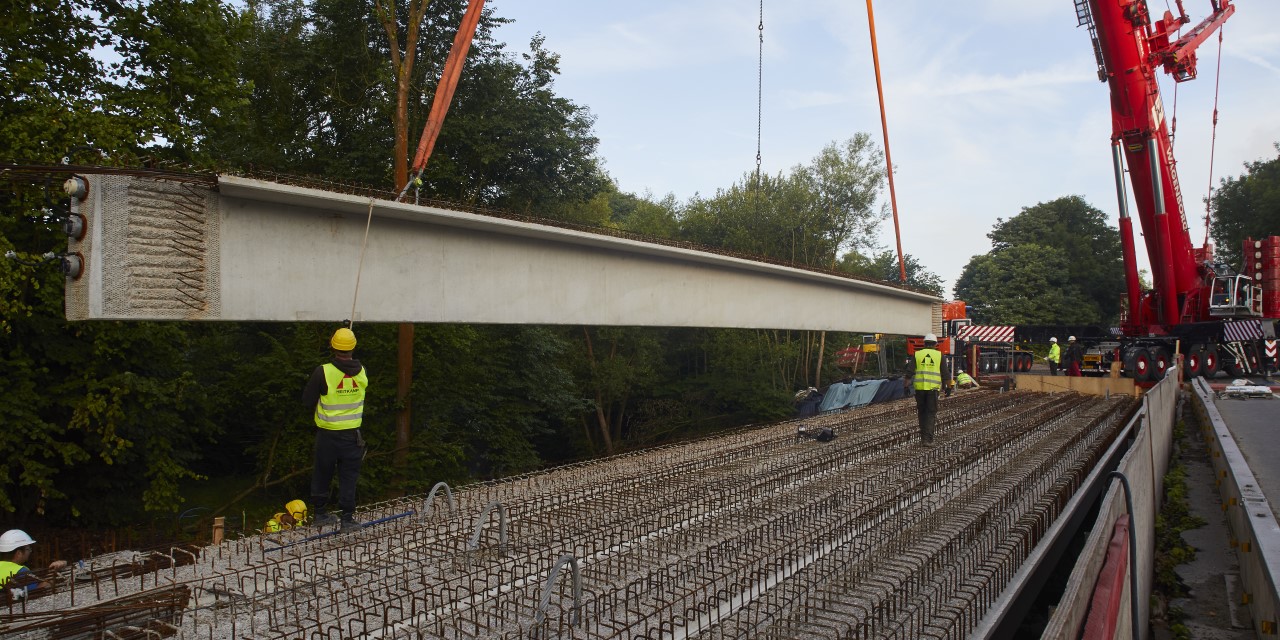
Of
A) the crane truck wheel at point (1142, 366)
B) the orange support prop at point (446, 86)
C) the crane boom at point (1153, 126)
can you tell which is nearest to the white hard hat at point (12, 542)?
the orange support prop at point (446, 86)

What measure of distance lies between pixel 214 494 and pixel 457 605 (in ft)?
57.7

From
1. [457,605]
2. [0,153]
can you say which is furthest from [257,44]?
[457,605]

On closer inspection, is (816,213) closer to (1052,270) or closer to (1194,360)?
(1194,360)

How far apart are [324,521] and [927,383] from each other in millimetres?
8977

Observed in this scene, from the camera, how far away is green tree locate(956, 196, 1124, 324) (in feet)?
182

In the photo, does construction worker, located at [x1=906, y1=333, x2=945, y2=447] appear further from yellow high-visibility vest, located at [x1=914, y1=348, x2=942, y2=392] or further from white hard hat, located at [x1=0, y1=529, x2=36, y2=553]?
white hard hat, located at [x1=0, y1=529, x2=36, y2=553]

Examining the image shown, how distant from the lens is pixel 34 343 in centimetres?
1131

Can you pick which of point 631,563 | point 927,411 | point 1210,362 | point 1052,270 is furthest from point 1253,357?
point 1052,270

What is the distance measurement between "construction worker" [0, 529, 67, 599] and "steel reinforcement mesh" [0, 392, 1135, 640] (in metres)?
0.15

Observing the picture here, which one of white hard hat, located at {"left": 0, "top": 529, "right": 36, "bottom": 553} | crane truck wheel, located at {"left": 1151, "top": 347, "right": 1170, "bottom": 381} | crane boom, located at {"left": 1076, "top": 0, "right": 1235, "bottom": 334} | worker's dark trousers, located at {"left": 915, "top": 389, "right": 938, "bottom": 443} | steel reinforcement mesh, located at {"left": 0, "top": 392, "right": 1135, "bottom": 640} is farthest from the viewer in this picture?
crane truck wheel, located at {"left": 1151, "top": 347, "right": 1170, "bottom": 381}

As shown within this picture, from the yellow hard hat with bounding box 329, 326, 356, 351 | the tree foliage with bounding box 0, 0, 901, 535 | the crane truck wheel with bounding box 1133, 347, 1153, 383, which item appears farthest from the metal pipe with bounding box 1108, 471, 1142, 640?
the crane truck wheel with bounding box 1133, 347, 1153, 383

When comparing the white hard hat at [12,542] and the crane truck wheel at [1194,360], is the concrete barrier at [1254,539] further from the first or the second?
the crane truck wheel at [1194,360]

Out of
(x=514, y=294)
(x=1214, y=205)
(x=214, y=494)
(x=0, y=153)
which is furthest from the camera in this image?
(x=1214, y=205)

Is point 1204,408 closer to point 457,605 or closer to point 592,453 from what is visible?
point 457,605
